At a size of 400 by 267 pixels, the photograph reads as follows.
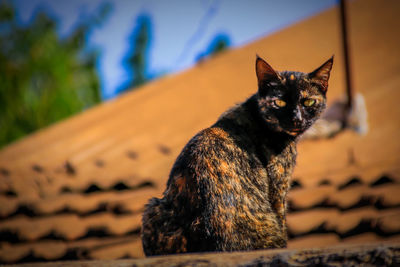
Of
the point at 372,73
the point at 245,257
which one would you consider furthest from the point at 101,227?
the point at 372,73

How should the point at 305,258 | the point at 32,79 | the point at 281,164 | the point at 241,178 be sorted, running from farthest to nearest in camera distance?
1. the point at 32,79
2. the point at 281,164
3. the point at 241,178
4. the point at 305,258

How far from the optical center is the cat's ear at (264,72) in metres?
1.22

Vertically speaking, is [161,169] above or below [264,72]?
above

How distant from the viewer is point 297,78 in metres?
1.42

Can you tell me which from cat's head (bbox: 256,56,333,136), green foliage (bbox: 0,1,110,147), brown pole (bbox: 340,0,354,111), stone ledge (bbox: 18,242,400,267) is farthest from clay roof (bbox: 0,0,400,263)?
green foliage (bbox: 0,1,110,147)

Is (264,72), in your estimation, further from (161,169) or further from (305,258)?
(161,169)

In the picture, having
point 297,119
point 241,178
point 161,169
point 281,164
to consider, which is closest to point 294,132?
point 297,119

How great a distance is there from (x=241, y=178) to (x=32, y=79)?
364 inches

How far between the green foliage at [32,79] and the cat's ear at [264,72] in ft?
25.7

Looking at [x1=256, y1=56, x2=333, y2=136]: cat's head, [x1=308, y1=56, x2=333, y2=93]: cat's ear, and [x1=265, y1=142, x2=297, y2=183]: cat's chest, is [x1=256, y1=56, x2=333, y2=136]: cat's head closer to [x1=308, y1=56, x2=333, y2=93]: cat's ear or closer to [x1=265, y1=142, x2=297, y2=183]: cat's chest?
[x1=308, y1=56, x2=333, y2=93]: cat's ear

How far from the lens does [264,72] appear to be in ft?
4.24

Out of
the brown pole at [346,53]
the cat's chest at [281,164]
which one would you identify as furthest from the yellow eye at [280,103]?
the brown pole at [346,53]

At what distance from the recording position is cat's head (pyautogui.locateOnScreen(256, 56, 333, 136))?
4.53ft

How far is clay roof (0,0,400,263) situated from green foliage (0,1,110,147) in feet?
10.1
